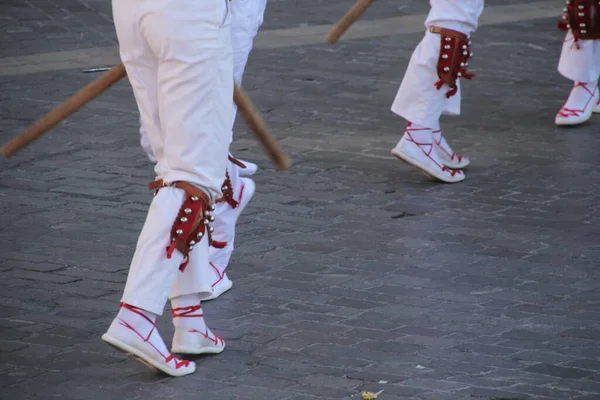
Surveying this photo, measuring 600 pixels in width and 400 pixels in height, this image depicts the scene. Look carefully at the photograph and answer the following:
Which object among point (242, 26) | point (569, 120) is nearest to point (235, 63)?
point (242, 26)

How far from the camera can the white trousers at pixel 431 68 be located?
663 centimetres

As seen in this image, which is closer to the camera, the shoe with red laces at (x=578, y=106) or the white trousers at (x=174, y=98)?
the white trousers at (x=174, y=98)

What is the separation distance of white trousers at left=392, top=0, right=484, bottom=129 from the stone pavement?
1.33 ft

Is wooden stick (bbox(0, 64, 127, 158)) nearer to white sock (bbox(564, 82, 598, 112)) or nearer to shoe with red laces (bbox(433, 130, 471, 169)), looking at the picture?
shoe with red laces (bbox(433, 130, 471, 169))

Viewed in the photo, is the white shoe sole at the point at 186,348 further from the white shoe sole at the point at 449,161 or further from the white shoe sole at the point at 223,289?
the white shoe sole at the point at 449,161

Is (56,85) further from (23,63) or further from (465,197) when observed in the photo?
(465,197)

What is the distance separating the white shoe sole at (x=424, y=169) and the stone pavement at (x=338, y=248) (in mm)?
69

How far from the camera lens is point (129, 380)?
4426mm

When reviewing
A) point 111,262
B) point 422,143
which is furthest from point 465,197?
point 111,262

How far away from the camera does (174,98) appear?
14.0 feet

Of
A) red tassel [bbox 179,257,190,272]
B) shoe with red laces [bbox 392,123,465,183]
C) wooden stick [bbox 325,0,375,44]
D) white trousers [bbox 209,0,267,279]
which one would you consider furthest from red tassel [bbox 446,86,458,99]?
red tassel [bbox 179,257,190,272]

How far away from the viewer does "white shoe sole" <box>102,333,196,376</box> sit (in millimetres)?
4340

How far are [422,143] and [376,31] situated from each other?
391 centimetres

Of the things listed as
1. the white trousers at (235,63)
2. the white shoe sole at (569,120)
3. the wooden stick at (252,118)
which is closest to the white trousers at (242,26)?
the white trousers at (235,63)
